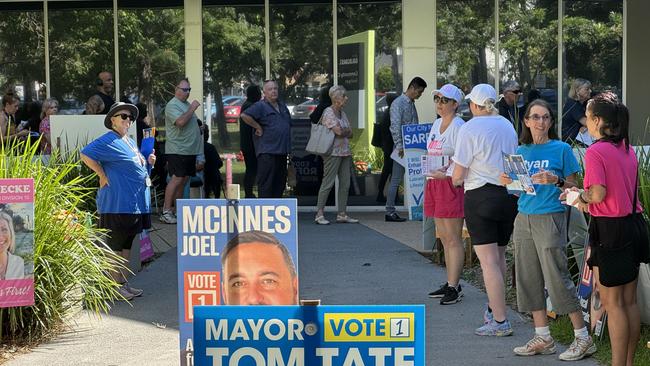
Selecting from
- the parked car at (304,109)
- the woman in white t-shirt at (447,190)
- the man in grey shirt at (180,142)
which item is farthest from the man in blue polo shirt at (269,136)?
the woman in white t-shirt at (447,190)

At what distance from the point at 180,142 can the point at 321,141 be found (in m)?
1.87

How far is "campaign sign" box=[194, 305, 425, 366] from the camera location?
3.51 meters

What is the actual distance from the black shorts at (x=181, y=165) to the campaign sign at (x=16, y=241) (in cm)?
624

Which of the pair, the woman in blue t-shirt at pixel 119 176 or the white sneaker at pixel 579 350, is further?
the woman in blue t-shirt at pixel 119 176

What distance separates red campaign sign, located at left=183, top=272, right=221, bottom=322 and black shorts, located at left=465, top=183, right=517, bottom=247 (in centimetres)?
266

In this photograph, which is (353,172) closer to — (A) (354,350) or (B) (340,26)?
(B) (340,26)

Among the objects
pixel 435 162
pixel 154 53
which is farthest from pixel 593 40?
pixel 435 162

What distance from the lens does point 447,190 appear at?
328 inches

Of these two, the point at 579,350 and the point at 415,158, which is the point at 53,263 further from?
the point at 415,158

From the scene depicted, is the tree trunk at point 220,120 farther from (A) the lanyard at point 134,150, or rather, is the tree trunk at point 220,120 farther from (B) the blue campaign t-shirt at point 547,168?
(B) the blue campaign t-shirt at point 547,168

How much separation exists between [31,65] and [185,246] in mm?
10637

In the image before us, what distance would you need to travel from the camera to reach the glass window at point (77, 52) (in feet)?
49.3

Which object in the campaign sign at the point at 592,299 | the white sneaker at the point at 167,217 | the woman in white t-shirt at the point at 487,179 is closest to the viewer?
the campaign sign at the point at 592,299

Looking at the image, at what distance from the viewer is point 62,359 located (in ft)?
23.5
